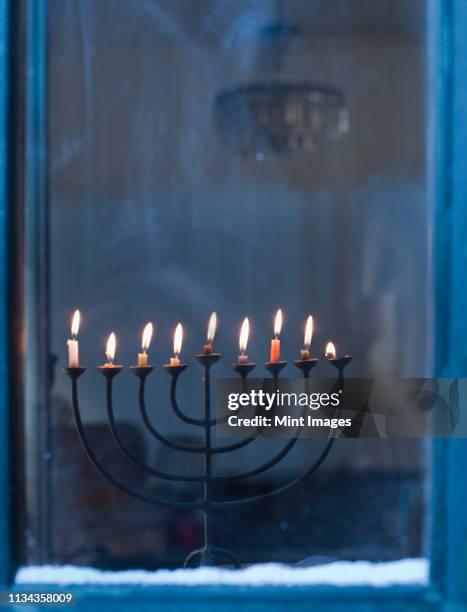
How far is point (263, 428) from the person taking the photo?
1.17 meters

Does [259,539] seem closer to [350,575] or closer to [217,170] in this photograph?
[350,575]

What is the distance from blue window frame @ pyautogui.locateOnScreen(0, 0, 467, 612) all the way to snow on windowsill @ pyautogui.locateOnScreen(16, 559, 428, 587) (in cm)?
1

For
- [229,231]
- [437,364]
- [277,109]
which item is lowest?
[437,364]

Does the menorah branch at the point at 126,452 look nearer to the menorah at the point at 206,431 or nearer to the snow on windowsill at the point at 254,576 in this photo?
the menorah at the point at 206,431

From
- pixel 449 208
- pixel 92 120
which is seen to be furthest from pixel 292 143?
pixel 449 208

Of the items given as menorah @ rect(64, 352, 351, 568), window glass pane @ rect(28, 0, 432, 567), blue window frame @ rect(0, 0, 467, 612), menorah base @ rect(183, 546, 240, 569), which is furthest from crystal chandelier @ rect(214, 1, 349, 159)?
menorah base @ rect(183, 546, 240, 569)

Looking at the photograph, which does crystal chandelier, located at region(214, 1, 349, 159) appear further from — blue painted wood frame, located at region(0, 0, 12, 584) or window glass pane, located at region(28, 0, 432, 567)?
blue painted wood frame, located at region(0, 0, 12, 584)

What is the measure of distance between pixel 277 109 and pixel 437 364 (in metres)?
0.79

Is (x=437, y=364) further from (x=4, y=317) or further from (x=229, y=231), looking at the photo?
(x=4, y=317)

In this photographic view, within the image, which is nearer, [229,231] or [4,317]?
[4,317]

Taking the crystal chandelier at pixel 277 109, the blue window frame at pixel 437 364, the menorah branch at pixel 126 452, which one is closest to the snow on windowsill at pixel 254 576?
the blue window frame at pixel 437 364

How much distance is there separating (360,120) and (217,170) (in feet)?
1.16

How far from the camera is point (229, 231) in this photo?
1532 millimetres

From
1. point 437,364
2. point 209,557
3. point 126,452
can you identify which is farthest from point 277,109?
point 209,557
